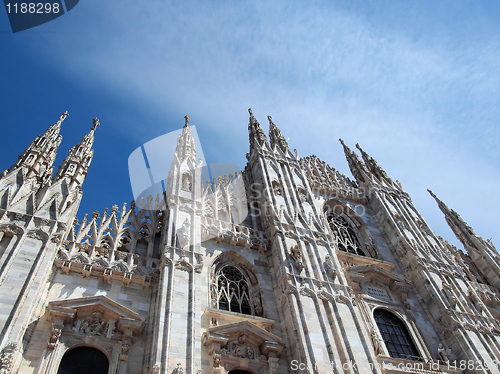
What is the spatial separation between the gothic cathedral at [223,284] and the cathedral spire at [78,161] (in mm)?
68

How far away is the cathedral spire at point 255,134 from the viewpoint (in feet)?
71.4

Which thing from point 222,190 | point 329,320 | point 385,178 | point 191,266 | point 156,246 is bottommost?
point 329,320

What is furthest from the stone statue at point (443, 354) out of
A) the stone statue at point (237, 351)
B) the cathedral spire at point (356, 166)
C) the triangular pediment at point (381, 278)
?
the cathedral spire at point (356, 166)

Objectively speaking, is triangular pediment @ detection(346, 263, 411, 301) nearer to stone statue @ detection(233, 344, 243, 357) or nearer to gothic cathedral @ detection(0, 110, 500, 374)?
gothic cathedral @ detection(0, 110, 500, 374)

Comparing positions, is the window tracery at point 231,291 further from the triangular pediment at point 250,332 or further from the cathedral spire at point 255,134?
the cathedral spire at point 255,134

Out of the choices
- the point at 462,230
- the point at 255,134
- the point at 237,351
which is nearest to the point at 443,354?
the point at 237,351

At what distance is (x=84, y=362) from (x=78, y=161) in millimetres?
7558

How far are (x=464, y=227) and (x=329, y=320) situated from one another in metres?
13.8

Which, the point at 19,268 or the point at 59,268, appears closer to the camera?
the point at 19,268

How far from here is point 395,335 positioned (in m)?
14.7

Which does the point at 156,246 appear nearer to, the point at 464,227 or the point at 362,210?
the point at 362,210

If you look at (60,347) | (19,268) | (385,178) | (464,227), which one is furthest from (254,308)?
(464,227)

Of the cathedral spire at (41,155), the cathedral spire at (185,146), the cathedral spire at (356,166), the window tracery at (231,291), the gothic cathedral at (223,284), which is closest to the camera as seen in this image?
the gothic cathedral at (223,284)

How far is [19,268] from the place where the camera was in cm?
1034
